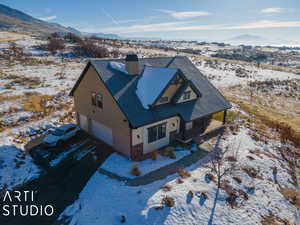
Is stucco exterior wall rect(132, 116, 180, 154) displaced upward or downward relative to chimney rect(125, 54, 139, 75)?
downward

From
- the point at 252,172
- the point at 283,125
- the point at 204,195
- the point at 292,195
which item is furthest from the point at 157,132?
the point at 283,125

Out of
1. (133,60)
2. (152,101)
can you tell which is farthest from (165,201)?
(133,60)

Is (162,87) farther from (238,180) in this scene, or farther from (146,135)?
(238,180)

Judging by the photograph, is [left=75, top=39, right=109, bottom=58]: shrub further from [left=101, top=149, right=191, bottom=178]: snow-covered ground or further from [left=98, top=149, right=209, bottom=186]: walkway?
[left=98, top=149, right=209, bottom=186]: walkway

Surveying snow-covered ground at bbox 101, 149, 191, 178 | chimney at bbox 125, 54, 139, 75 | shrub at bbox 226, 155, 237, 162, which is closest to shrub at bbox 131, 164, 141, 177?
snow-covered ground at bbox 101, 149, 191, 178

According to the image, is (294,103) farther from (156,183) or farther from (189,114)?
(156,183)
